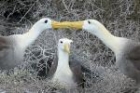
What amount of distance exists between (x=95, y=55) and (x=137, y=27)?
678 millimetres

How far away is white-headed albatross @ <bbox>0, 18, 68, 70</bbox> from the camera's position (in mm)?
5398

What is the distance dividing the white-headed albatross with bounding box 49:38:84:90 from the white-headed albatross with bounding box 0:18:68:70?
0.25 m

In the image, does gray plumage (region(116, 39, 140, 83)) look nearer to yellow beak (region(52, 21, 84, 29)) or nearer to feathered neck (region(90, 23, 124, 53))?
feathered neck (region(90, 23, 124, 53))

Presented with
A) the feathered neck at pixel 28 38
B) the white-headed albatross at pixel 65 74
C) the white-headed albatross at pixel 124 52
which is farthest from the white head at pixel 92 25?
the feathered neck at pixel 28 38

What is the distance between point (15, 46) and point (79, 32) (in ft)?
5.15

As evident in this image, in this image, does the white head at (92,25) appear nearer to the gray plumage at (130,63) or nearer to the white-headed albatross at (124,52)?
the white-headed albatross at (124,52)

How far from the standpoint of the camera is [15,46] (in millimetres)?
5434

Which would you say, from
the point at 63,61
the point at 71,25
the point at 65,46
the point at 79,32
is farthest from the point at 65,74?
the point at 79,32

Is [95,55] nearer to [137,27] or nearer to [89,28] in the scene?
[137,27]

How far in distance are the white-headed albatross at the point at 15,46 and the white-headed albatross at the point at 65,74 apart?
25 cm

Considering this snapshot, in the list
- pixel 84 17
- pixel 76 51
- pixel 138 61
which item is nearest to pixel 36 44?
pixel 76 51

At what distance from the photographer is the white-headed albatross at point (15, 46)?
213 inches

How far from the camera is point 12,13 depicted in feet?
24.5

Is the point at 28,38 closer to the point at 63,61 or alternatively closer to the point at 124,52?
the point at 63,61
